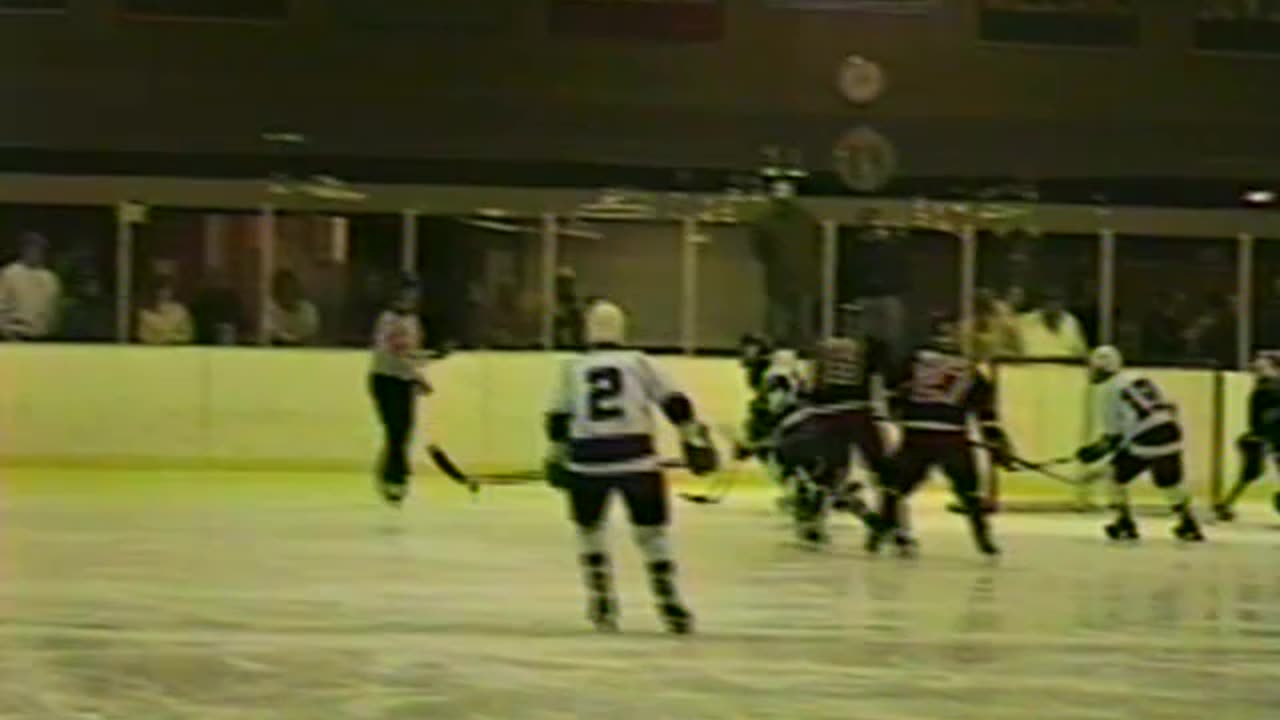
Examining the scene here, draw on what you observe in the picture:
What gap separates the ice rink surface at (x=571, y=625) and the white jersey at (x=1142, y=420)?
0.58 meters

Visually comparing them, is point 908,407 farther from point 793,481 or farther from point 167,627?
point 167,627

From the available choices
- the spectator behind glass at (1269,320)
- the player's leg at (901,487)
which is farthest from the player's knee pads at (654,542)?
the spectator behind glass at (1269,320)

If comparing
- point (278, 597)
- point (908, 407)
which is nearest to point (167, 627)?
point (278, 597)

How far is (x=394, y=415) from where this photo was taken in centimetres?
1634

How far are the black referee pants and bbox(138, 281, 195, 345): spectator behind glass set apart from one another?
4573 mm

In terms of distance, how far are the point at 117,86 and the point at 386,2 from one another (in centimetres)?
263

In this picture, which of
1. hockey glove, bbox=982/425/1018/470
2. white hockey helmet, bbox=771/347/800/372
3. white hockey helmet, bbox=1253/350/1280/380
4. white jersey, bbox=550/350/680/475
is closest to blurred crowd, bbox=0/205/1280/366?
white hockey helmet, bbox=1253/350/1280/380

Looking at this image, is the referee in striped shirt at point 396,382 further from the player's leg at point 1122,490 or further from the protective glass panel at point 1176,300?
the protective glass panel at point 1176,300

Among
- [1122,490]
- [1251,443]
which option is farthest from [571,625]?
[1251,443]

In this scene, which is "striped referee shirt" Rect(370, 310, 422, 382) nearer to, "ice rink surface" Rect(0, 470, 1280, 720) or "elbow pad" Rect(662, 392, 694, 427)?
"ice rink surface" Rect(0, 470, 1280, 720)

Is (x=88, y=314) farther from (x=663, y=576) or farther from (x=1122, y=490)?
(x=663, y=576)

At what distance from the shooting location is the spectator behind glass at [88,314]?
20656mm

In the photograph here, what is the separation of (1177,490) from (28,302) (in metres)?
9.56

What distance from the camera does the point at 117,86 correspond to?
24.6m
